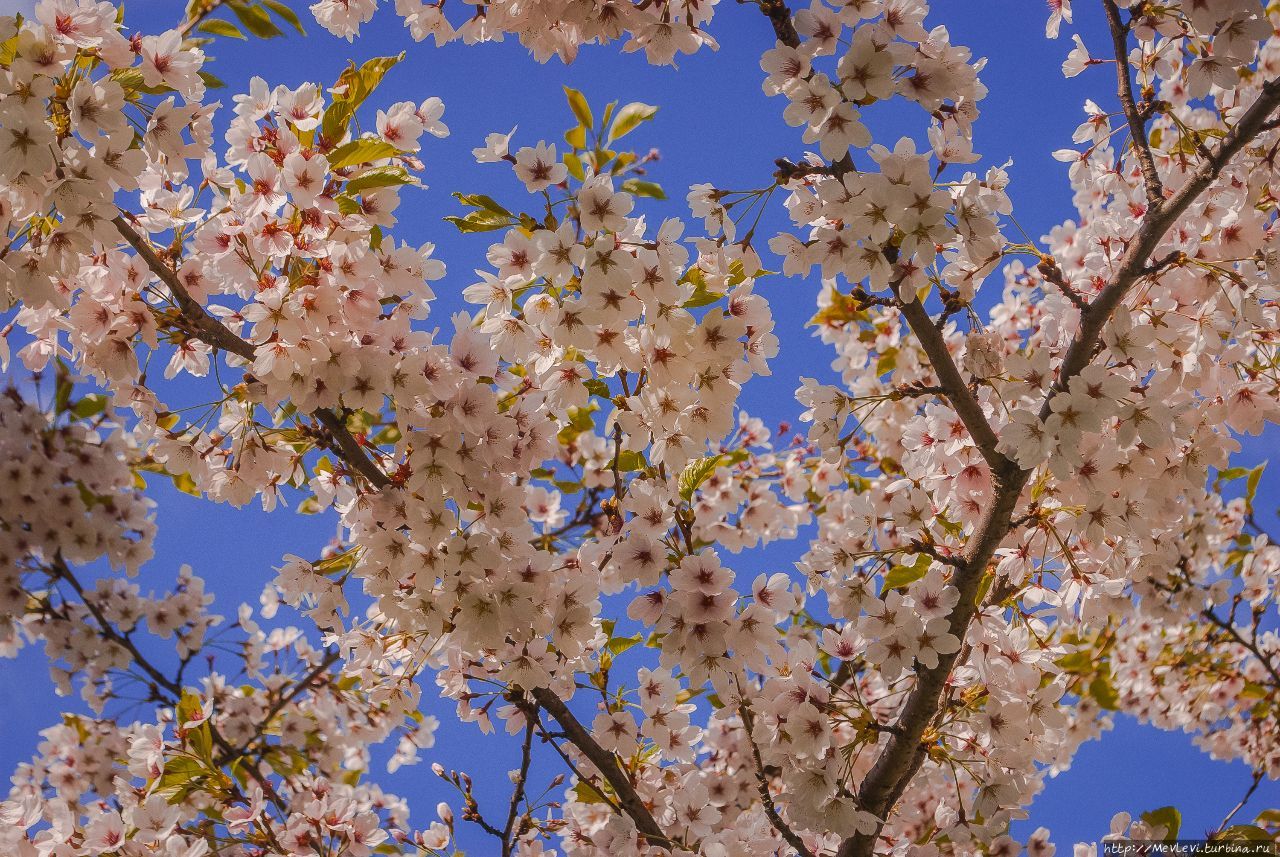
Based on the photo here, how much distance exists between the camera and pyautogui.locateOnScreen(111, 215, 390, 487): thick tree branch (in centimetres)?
238

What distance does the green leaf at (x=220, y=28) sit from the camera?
9.20 ft

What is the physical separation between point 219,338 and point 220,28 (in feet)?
3.66

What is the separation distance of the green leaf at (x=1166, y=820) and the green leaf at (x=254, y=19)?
3781mm

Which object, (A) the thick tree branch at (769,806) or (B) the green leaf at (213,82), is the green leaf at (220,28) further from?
(A) the thick tree branch at (769,806)

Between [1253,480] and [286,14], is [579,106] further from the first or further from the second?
[1253,480]

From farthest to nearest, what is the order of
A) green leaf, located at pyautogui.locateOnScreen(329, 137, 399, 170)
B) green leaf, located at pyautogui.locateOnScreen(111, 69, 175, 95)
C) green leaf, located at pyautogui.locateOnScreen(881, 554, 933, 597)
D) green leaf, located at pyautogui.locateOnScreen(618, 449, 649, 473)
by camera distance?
green leaf, located at pyautogui.locateOnScreen(618, 449, 649, 473)
green leaf, located at pyautogui.locateOnScreen(881, 554, 933, 597)
green leaf, located at pyautogui.locateOnScreen(329, 137, 399, 170)
green leaf, located at pyautogui.locateOnScreen(111, 69, 175, 95)

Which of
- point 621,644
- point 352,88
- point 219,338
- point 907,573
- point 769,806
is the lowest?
point 769,806

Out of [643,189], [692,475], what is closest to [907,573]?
[692,475]

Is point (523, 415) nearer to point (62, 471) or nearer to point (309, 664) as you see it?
point (62, 471)

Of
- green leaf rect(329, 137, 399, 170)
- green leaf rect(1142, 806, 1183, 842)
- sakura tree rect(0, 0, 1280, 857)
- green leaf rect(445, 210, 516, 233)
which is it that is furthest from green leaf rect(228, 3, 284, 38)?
green leaf rect(1142, 806, 1183, 842)

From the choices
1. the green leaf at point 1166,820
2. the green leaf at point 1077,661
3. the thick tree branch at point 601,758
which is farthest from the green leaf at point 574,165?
the green leaf at point 1077,661

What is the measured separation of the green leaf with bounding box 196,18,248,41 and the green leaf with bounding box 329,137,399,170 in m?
0.85

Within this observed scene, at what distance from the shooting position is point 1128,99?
257 cm

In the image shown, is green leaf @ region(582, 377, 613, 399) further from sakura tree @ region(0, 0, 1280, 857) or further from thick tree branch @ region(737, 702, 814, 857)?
thick tree branch @ region(737, 702, 814, 857)
